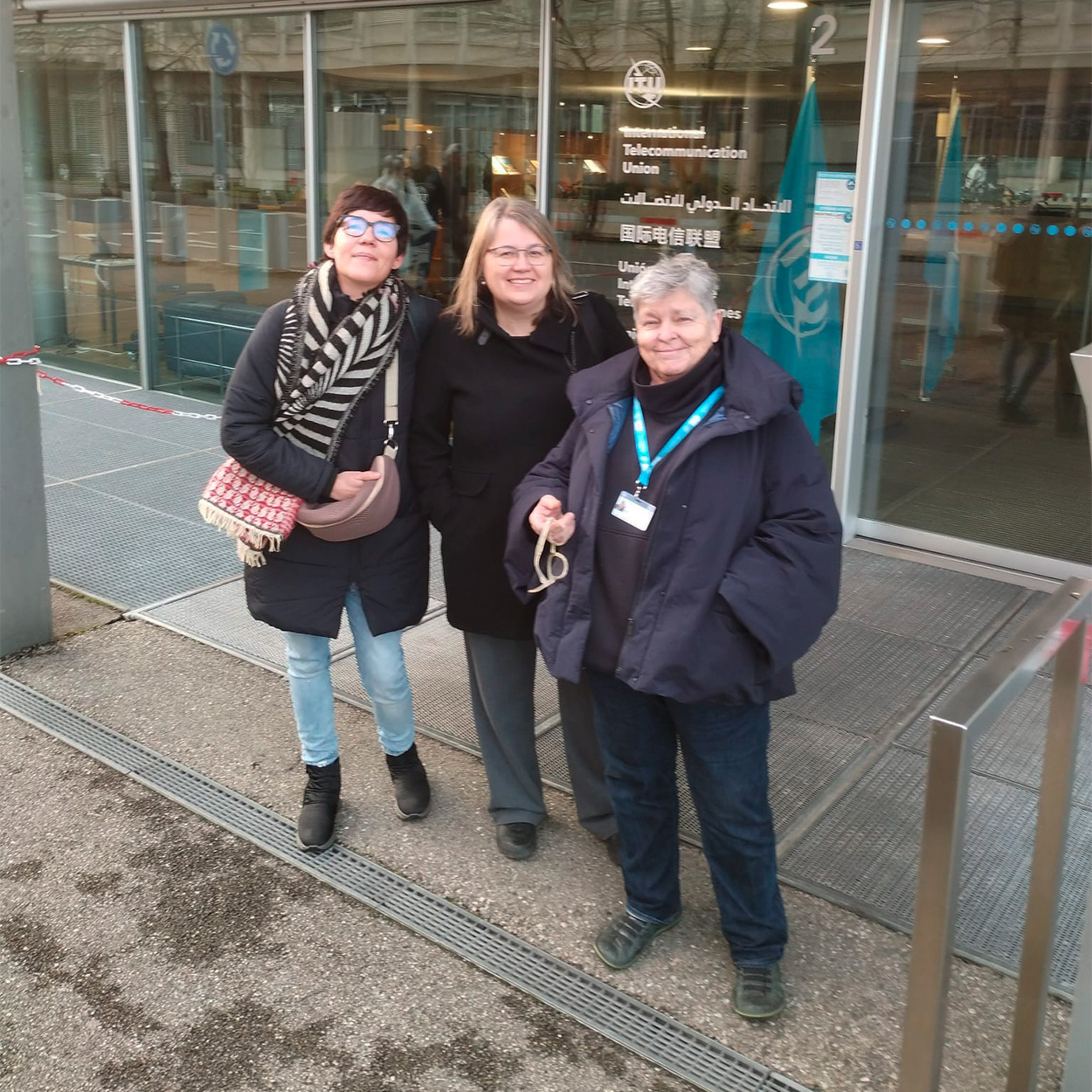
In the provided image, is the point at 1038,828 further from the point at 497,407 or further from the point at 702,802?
the point at 497,407

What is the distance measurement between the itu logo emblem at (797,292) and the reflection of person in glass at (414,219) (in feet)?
8.26

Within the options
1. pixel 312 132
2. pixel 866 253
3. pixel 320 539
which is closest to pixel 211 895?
pixel 320 539

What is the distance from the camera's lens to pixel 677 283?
275 centimetres

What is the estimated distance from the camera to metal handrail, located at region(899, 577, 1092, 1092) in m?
1.78

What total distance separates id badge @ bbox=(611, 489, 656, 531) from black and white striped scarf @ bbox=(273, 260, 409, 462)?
920 millimetres

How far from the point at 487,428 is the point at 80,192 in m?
8.06

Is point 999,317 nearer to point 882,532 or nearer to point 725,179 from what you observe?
point 882,532

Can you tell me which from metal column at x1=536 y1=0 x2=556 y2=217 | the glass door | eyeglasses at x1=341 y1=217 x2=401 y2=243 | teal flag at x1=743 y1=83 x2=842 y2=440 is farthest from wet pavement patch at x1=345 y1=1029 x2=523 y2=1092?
metal column at x1=536 y1=0 x2=556 y2=217

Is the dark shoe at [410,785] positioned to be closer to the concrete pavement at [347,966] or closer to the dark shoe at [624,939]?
the concrete pavement at [347,966]

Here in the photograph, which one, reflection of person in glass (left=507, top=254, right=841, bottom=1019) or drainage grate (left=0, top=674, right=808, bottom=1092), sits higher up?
reflection of person in glass (left=507, top=254, right=841, bottom=1019)

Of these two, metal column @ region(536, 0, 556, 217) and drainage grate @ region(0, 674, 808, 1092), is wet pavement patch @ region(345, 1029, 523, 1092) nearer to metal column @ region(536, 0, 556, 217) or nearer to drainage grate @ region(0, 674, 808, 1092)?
drainage grate @ region(0, 674, 808, 1092)

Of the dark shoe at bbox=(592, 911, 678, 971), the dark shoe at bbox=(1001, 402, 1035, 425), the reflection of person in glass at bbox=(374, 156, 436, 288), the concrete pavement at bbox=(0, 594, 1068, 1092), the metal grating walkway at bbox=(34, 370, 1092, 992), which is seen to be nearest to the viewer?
the concrete pavement at bbox=(0, 594, 1068, 1092)

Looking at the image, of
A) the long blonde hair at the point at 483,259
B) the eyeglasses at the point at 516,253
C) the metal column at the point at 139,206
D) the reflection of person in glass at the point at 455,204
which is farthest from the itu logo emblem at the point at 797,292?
the metal column at the point at 139,206

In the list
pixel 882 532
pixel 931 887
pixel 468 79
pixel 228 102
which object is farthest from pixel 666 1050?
pixel 228 102
